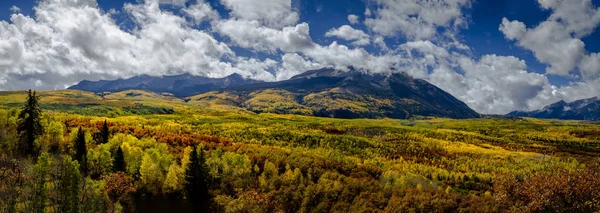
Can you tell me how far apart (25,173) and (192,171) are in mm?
35935

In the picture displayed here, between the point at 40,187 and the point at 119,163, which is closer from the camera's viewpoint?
the point at 40,187

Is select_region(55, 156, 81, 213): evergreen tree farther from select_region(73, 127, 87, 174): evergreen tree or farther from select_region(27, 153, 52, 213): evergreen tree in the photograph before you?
select_region(73, 127, 87, 174): evergreen tree

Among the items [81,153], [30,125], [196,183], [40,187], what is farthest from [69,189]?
[30,125]

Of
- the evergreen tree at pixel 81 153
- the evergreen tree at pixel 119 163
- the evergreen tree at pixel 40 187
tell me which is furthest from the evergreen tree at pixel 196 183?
the evergreen tree at pixel 40 187

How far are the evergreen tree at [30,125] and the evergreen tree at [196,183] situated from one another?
41395 millimetres

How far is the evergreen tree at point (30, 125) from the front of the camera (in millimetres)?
98000

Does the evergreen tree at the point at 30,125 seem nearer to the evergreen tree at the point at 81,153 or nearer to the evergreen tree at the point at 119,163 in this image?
the evergreen tree at the point at 81,153

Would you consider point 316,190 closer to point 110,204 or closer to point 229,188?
point 229,188

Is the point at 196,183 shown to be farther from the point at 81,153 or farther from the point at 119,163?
the point at 81,153

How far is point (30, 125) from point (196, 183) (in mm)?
45623

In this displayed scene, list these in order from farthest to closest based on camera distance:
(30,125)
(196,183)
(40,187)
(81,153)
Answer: (81,153)
(30,125)
(196,183)
(40,187)

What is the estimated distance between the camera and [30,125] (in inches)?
3937

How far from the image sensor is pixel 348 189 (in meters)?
107

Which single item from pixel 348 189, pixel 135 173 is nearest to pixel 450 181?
pixel 348 189
